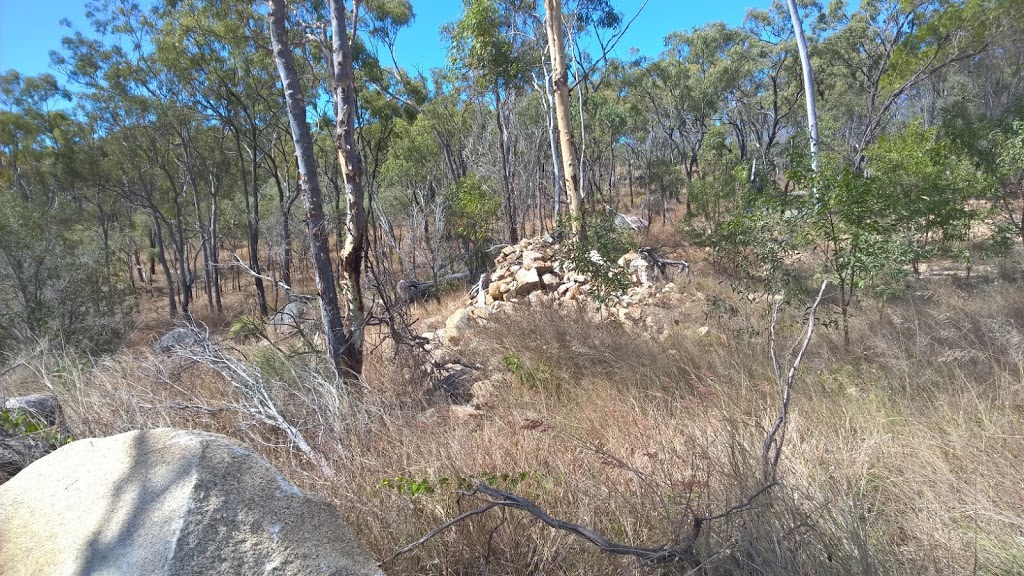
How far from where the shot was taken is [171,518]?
133 cm

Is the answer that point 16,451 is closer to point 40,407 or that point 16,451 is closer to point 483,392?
point 40,407

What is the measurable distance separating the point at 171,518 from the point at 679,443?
2158 millimetres

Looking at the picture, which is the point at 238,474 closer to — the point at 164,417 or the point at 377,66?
the point at 164,417

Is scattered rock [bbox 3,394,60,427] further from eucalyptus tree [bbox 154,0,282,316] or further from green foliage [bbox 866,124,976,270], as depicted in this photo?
eucalyptus tree [bbox 154,0,282,316]

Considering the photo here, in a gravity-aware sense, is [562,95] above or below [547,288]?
above

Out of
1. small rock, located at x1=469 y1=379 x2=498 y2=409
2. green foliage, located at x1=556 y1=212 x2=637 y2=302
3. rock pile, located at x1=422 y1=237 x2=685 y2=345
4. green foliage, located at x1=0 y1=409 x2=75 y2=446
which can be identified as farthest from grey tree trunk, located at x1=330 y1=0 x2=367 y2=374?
green foliage, located at x1=556 y1=212 x2=637 y2=302

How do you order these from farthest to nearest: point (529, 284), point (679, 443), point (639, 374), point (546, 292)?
1. point (529, 284)
2. point (546, 292)
3. point (639, 374)
4. point (679, 443)

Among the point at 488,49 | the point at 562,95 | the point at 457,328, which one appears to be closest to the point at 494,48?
the point at 488,49

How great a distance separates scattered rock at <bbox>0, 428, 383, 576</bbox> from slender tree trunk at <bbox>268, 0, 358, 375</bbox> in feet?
7.71

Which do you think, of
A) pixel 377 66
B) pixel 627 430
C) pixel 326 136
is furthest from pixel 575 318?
pixel 326 136

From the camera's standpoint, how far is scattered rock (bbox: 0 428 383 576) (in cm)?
128

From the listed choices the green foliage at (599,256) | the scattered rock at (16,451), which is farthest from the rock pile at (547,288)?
the scattered rock at (16,451)

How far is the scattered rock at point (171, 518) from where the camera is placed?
1284 millimetres

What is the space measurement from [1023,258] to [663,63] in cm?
1784
